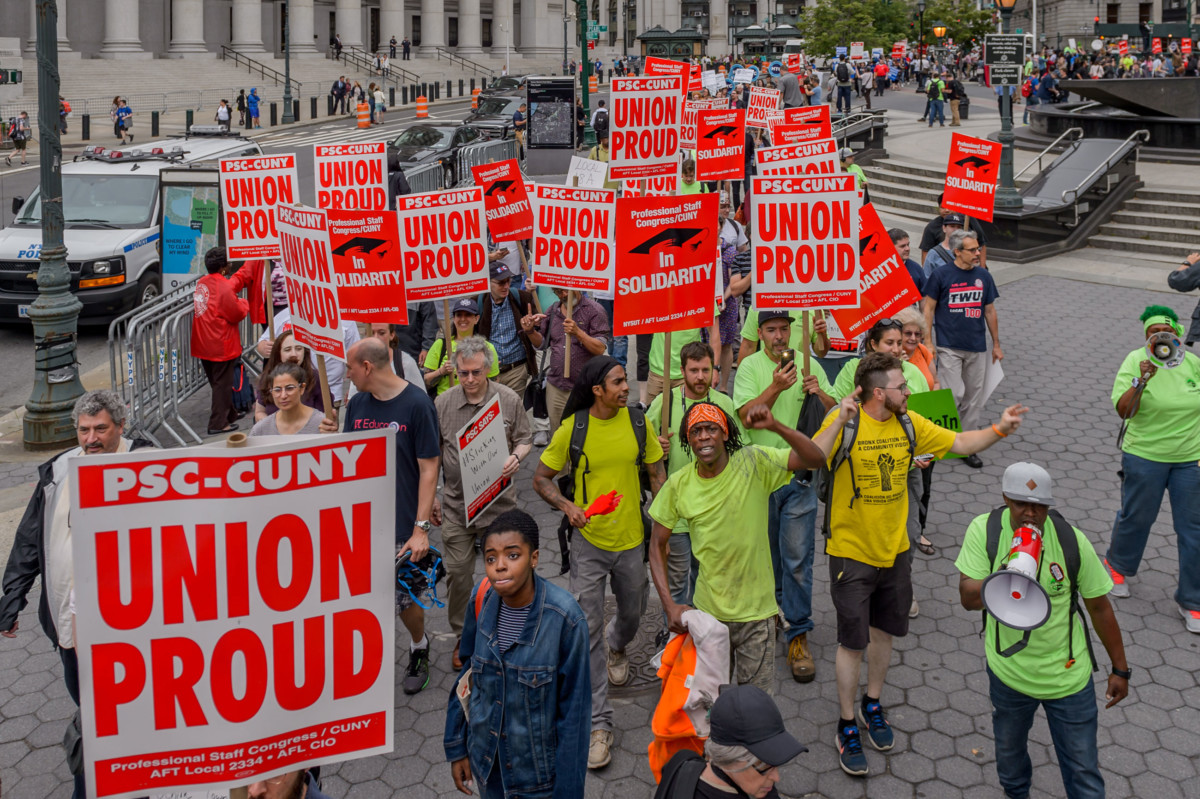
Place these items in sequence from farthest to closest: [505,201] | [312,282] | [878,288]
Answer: [505,201] → [878,288] → [312,282]

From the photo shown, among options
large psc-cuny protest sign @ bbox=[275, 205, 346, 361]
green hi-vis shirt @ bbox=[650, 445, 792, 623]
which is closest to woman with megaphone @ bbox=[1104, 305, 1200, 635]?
green hi-vis shirt @ bbox=[650, 445, 792, 623]

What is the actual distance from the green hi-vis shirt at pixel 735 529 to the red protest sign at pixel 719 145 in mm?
8495

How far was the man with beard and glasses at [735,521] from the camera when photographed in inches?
207

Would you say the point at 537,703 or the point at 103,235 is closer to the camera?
the point at 537,703

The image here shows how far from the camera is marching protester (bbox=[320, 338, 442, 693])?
6.16 metres

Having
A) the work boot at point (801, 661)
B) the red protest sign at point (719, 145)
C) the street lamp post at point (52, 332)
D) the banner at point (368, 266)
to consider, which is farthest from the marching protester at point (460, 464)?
the red protest sign at point (719, 145)

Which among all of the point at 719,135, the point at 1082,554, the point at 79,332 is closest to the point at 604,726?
the point at 1082,554

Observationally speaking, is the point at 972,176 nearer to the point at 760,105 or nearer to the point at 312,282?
the point at 312,282

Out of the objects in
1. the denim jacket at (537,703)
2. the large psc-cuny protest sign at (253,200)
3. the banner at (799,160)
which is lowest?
the denim jacket at (537,703)

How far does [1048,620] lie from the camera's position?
4691 mm

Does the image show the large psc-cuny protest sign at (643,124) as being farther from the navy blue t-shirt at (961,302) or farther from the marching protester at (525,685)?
the marching protester at (525,685)

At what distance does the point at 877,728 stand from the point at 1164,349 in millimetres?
2884

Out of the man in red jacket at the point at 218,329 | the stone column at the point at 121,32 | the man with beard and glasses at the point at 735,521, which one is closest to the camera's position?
the man with beard and glasses at the point at 735,521

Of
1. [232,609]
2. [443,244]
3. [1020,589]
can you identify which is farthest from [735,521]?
[443,244]
